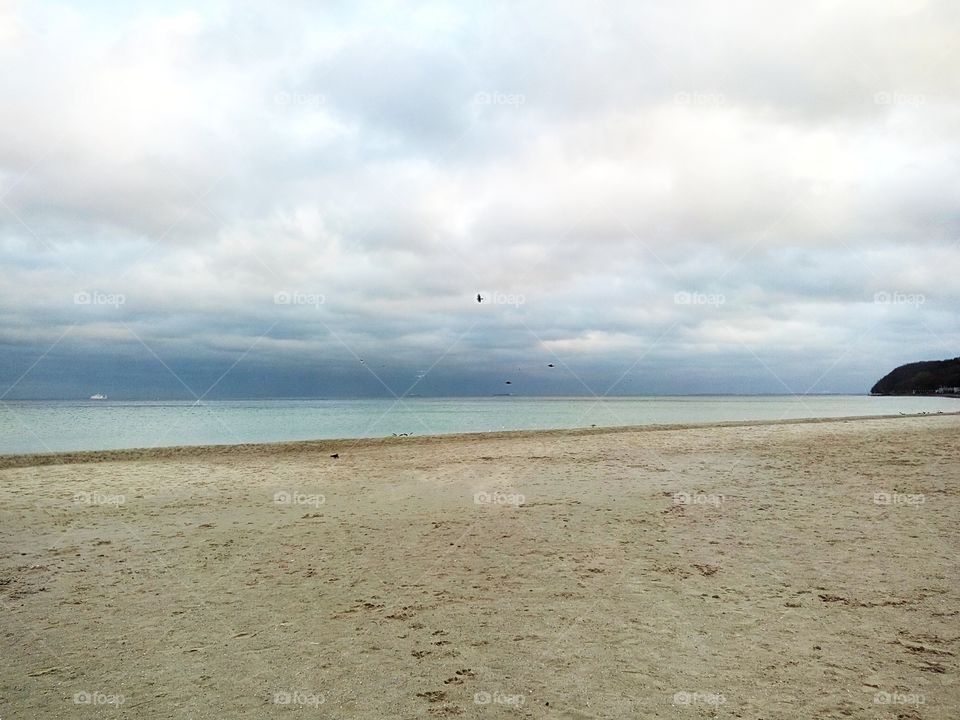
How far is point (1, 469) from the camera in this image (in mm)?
20969

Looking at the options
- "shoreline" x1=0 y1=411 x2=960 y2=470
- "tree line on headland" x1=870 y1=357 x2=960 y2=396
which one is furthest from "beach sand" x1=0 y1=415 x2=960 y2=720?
"tree line on headland" x1=870 y1=357 x2=960 y2=396

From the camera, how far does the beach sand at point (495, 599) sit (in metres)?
5.28

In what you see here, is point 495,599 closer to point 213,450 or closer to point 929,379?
point 213,450

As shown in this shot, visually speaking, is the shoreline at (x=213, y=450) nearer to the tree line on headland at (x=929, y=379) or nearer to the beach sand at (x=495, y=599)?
the beach sand at (x=495, y=599)

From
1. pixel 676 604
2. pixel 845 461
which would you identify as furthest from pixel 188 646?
pixel 845 461

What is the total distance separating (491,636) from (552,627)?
2.37 ft

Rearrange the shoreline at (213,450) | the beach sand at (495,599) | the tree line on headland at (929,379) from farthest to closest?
1. the tree line on headland at (929,379)
2. the shoreline at (213,450)
3. the beach sand at (495,599)

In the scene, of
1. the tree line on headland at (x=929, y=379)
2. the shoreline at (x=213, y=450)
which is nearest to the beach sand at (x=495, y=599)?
the shoreline at (x=213, y=450)

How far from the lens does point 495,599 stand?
299 inches

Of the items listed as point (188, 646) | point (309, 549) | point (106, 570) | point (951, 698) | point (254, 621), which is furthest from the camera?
point (309, 549)

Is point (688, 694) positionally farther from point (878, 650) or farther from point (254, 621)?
point (254, 621)

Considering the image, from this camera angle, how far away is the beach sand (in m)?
5.28

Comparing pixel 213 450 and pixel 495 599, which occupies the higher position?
pixel 213 450

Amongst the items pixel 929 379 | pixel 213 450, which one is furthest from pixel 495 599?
pixel 929 379
